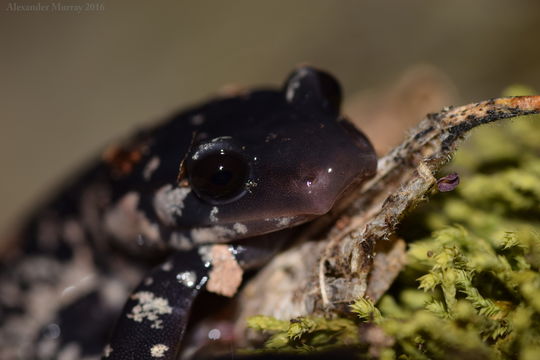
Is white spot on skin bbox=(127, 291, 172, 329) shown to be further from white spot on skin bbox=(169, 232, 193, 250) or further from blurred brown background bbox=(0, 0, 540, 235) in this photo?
blurred brown background bbox=(0, 0, 540, 235)

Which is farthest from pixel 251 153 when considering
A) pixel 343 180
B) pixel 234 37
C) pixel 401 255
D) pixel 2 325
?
pixel 234 37

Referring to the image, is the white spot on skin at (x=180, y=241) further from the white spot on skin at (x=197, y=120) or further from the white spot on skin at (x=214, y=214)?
the white spot on skin at (x=197, y=120)

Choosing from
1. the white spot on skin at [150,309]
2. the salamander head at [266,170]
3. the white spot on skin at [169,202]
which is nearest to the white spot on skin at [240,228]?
the salamander head at [266,170]

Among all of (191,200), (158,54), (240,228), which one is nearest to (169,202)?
(191,200)

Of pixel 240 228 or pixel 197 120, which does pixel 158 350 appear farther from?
pixel 197 120

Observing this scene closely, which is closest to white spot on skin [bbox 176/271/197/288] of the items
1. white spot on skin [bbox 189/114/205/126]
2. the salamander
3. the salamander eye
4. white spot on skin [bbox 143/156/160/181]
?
the salamander
